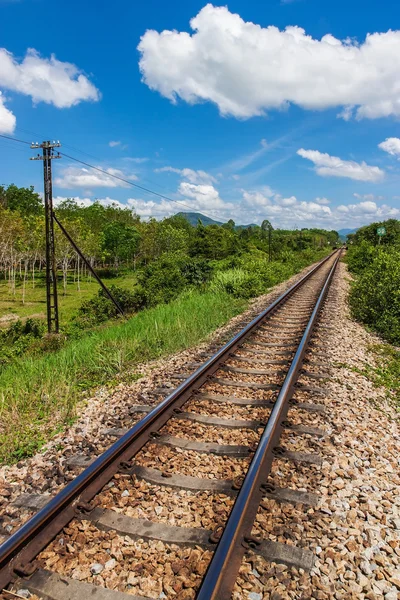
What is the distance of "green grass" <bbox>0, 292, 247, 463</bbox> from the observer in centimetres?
426

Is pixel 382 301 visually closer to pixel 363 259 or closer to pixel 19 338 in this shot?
pixel 19 338

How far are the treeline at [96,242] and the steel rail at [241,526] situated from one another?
28.3m

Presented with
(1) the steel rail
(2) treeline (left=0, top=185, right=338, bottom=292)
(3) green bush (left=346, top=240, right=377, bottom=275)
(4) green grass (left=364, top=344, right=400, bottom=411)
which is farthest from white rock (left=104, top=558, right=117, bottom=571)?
(2) treeline (left=0, top=185, right=338, bottom=292)

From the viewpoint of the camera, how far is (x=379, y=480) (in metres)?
3.25

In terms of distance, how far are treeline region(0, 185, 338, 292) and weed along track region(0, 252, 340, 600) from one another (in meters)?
27.8

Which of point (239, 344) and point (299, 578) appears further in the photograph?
point (239, 344)

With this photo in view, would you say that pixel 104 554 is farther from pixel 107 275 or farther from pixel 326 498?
pixel 107 275

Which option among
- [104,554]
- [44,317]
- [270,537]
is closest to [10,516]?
[104,554]

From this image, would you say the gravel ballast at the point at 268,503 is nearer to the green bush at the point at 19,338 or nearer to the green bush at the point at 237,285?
the green bush at the point at 237,285

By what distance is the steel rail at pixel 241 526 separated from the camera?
7.08 feet

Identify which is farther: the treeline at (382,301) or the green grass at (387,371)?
the treeline at (382,301)

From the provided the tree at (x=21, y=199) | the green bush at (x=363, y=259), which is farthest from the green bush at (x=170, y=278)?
the tree at (x=21, y=199)

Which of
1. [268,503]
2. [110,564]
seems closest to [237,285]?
[268,503]

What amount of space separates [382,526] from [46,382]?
15.0 ft
